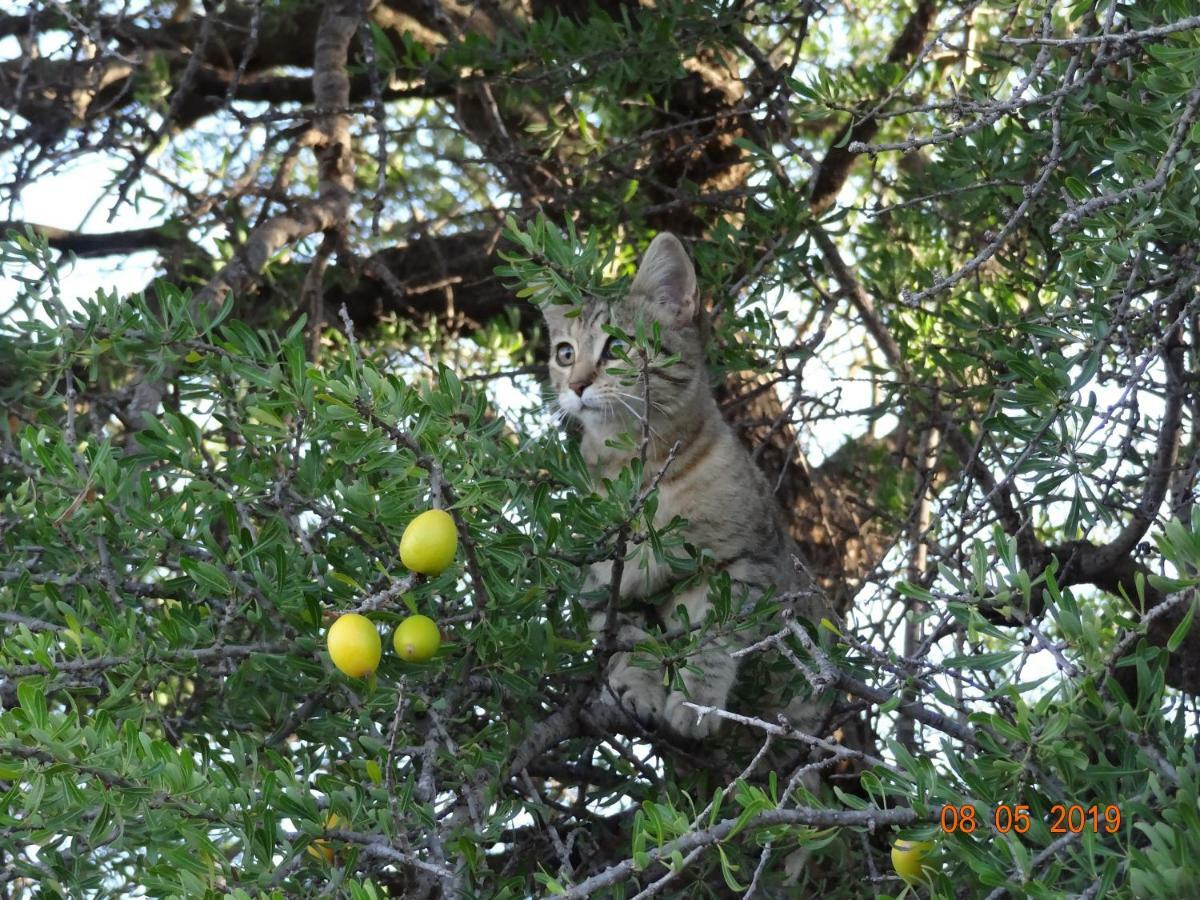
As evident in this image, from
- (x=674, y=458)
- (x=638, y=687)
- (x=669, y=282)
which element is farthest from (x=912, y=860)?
(x=669, y=282)

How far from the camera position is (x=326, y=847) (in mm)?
2223

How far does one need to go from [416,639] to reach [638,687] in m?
1.73

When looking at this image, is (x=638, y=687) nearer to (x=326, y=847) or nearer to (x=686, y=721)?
(x=686, y=721)

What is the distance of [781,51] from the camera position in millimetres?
5488

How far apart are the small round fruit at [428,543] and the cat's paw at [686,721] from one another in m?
1.47

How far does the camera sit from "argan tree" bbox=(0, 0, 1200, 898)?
1971mm

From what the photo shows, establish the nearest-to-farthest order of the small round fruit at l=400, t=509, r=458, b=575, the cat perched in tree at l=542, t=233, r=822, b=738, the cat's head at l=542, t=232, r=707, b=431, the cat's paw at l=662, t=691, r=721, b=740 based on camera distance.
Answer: the small round fruit at l=400, t=509, r=458, b=575, the cat's paw at l=662, t=691, r=721, b=740, the cat perched in tree at l=542, t=233, r=822, b=738, the cat's head at l=542, t=232, r=707, b=431

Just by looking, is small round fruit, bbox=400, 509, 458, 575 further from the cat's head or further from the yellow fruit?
the cat's head

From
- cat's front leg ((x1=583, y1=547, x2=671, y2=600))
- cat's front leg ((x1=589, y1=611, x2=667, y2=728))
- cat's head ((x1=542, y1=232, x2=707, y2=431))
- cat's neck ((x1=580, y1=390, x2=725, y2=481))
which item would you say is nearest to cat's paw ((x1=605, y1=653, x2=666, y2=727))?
cat's front leg ((x1=589, y1=611, x2=667, y2=728))

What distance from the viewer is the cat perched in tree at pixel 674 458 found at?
3.61 meters

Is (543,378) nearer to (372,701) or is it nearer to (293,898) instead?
(372,701)

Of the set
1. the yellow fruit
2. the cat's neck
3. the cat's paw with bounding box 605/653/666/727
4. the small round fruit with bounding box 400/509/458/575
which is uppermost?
the cat's neck

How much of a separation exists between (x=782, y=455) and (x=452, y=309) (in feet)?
4.83

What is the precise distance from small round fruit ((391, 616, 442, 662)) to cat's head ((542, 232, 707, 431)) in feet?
6.69
